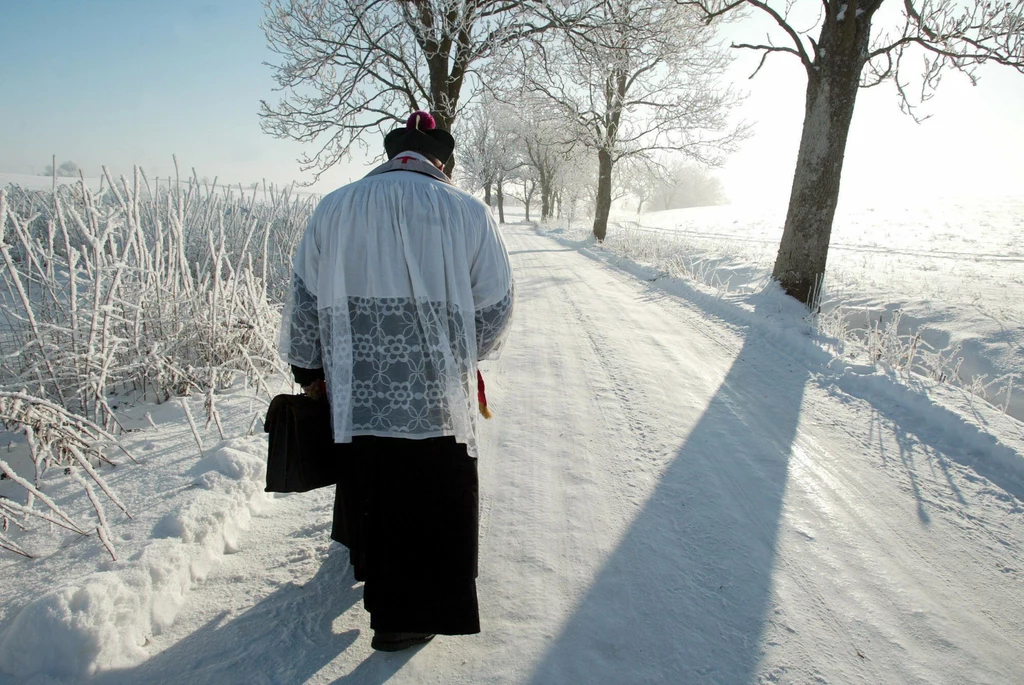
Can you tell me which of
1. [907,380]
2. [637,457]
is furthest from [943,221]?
[637,457]

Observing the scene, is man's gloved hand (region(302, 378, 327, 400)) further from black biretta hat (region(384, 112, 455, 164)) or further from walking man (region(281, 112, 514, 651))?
black biretta hat (region(384, 112, 455, 164))

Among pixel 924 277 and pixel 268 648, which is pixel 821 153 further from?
pixel 268 648

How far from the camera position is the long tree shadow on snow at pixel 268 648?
4.99 ft

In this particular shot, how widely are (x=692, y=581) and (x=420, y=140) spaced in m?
1.97

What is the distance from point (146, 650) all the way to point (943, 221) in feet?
94.4

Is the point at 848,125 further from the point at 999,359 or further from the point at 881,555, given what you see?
the point at 881,555

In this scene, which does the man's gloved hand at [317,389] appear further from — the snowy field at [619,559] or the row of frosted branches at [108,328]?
the row of frosted branches at [108,328]

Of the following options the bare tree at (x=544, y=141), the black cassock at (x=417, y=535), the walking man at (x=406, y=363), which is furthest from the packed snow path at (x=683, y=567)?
the bare tree at (x=544, y=141)

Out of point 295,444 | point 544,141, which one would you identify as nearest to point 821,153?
point 295,444

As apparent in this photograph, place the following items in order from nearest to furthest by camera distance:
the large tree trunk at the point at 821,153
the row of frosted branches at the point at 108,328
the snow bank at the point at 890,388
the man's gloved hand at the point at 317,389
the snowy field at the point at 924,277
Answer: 1. the man's gloved hand at the point at 317,389
2. the row of frosted branches at the point at 108,328
3. the snow bank at the point at 890,388
4. the snowy field at the point at 924,277
5. the large tree trunk at the point at 821,153

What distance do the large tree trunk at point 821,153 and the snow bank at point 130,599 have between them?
21.3 feet

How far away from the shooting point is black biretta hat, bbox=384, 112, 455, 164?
1.76 m

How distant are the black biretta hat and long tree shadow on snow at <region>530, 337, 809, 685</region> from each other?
1.75 m

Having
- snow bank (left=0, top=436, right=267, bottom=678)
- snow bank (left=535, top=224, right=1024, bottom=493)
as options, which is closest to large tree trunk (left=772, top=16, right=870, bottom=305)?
snow bank (left=535, top=224, right=1024, bottom=493)
